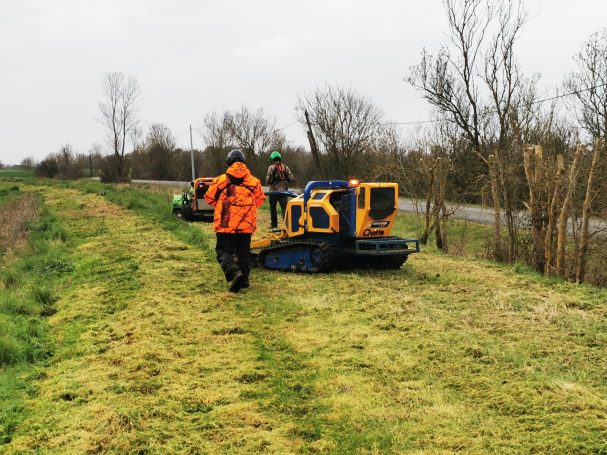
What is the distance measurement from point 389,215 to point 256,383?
5.04 m

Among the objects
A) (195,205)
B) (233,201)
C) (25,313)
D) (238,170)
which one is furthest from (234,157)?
(195,205)

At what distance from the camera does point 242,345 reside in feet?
20.0

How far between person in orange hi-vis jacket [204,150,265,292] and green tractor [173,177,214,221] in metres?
7.96

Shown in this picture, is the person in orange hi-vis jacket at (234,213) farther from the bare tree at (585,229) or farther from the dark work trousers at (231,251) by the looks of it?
the bare tree at (585,229)

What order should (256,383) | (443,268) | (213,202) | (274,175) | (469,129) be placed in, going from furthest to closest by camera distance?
(469,129), (274,175), (443,268), (213,202), (256,383)

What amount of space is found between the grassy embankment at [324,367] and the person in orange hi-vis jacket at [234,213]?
46 cm

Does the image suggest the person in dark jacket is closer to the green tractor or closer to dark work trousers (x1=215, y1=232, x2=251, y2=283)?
the green tractor

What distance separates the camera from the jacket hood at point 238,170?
8.55m

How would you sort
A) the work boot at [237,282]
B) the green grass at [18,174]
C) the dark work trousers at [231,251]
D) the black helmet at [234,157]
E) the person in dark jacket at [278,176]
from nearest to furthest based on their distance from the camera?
the work boot at [237,282] < the dark work trousers at [231,251] < the black helmet at [234,157] < the person in dark jacket at [278,176] < the green grass at [18,174]

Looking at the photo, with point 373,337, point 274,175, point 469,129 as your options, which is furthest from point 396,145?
point 373,337

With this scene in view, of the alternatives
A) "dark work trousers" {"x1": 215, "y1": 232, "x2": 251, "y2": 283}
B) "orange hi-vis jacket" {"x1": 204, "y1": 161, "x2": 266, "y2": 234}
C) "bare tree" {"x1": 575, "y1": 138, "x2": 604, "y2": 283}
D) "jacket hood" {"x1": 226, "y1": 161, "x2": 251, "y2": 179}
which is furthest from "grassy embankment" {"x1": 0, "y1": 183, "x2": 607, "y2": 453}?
"bare tree" {"x1": 575, "y1": 138, "x2": 604, "y2": 283}

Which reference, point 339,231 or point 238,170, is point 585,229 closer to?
point 339,231

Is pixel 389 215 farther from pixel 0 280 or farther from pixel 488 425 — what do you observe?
pixel 0 280

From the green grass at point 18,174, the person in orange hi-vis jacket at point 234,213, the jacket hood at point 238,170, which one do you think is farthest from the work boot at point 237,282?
the green grass at point 18,174
